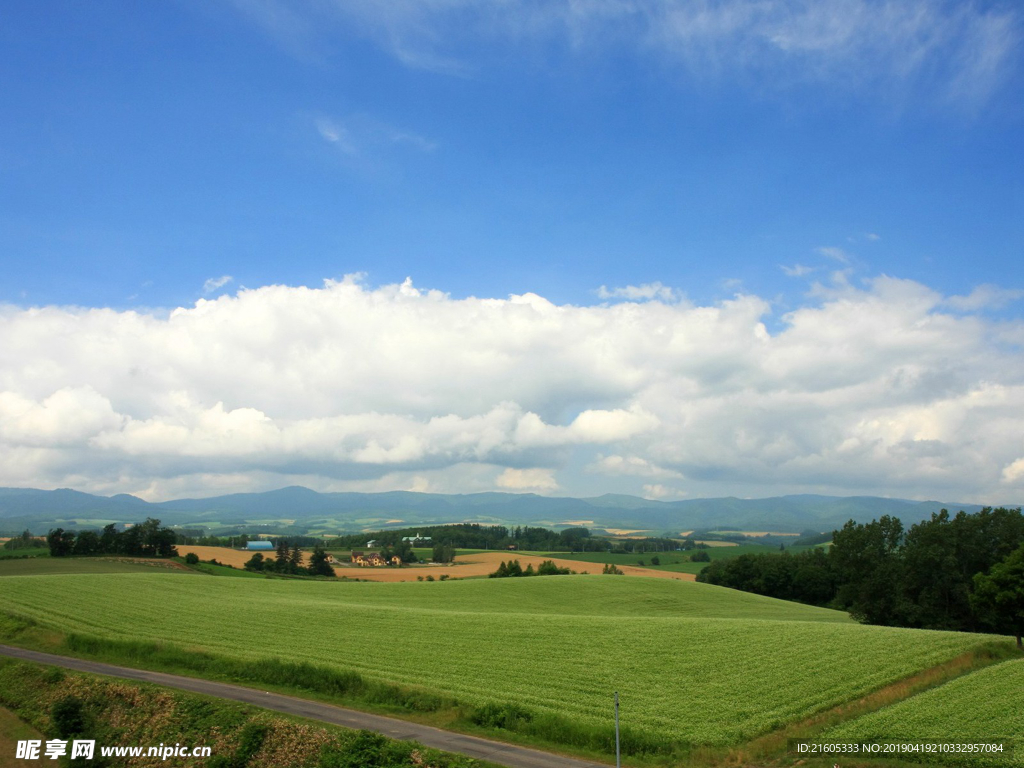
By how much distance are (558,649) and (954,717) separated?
18.8 meters

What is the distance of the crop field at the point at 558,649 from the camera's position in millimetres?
25672

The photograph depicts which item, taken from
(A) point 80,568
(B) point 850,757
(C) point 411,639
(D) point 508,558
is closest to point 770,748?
(B) point 850,757

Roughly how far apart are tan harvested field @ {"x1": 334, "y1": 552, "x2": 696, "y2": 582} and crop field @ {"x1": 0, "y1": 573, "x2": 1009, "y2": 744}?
150 ft

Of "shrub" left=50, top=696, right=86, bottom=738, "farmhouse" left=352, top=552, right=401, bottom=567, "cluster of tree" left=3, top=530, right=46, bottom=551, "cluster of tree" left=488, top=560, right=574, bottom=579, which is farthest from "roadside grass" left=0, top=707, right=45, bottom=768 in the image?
"cluster of tree" left=3, top=530, right=46, bottom=551

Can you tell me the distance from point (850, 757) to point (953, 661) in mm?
16133

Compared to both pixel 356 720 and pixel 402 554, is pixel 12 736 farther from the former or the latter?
pixel 402 554

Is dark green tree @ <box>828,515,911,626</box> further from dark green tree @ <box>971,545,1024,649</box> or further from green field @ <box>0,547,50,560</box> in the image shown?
green field @ <box>0,547,50,560</box>

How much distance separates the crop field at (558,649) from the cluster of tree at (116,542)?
51.8m

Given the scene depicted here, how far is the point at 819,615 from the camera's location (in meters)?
70.9

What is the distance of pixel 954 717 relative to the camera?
2177cm

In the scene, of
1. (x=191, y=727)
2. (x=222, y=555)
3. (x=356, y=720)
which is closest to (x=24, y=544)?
(x=222, y=555)

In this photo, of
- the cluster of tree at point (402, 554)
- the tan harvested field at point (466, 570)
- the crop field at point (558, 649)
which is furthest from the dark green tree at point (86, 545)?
the cluster of tree at point (402, 554)

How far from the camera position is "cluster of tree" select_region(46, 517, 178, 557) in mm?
108688

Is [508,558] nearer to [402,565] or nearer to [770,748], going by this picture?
[402,565]
